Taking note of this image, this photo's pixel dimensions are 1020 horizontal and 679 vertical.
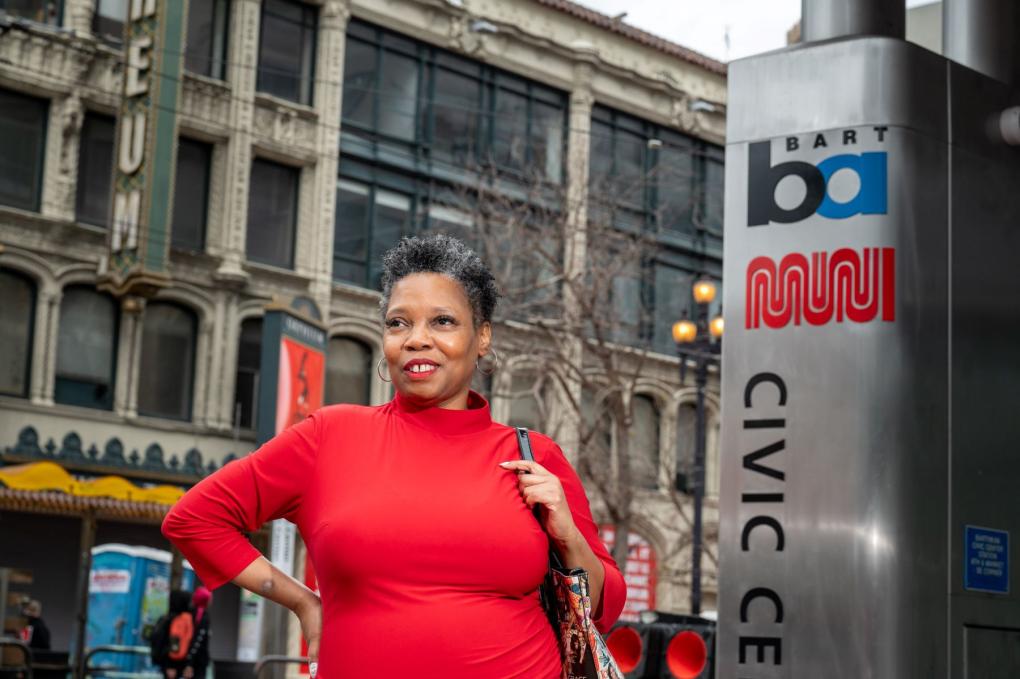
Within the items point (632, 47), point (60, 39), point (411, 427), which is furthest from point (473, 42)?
point (411, 427)

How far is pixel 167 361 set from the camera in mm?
27688

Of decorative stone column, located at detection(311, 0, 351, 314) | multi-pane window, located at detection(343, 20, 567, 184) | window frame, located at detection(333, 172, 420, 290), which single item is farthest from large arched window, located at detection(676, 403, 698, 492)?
decorative stone column, located at detection(311, 0, 351, 314)

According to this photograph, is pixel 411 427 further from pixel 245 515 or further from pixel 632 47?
Answer: pixel 632 47

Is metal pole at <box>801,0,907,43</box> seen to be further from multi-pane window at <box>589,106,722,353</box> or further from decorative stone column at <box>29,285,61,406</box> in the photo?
multi-pane window at <box>589,106,722,353</box>

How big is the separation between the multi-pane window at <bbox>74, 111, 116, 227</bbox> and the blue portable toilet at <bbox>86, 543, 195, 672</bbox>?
6.37 m

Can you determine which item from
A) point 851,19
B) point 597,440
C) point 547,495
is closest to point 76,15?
point 597,440

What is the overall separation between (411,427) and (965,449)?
3.25 metres

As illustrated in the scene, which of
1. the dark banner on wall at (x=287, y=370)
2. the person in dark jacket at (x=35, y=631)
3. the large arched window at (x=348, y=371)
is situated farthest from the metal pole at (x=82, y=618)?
the large arched window at (x=348, y=371)

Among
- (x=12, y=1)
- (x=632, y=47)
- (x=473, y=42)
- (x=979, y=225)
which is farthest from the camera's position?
(x=632, y=47)

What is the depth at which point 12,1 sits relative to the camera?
2638 centimetres

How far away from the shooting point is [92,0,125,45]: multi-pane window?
27.2 m

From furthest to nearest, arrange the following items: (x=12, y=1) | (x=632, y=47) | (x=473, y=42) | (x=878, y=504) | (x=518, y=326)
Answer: (x=632, y=47) < (x=473, y=42) < (x=518, y=326) < (x=12, y=1) < (x=878, y=504)

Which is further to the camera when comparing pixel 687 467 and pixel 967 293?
pixel 687 467

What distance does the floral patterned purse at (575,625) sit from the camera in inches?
134
